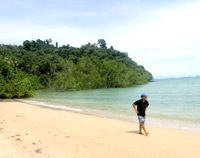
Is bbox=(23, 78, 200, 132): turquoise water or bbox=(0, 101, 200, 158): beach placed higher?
bbox=(0, 101, 200, 158): beach

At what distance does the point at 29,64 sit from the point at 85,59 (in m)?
19.2

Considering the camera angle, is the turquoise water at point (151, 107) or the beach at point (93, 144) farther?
the turquoise water at point (151, 107)

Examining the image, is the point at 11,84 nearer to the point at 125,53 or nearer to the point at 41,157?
the point at 41,157

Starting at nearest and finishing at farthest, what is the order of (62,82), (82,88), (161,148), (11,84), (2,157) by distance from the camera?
(2,157), (161,148), (11,84), (62,82), (82,88)

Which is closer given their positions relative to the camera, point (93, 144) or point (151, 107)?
point (93, 144)

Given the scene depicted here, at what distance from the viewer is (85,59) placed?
67562 mm

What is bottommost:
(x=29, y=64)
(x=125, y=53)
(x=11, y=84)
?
(x=11, y=84)

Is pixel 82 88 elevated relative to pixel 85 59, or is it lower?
lower

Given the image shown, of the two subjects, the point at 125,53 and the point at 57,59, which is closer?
the point at 57,59

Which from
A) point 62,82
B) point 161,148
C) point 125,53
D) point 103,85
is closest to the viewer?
point 161,148

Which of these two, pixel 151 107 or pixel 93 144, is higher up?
pixel 93 144

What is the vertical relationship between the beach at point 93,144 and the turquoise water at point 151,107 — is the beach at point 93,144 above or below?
above

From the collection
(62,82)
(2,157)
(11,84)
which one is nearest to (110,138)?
(2,157)

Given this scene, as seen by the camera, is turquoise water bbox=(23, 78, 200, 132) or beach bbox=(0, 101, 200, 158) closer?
beach bbox=(0, 101, 200, 158)
